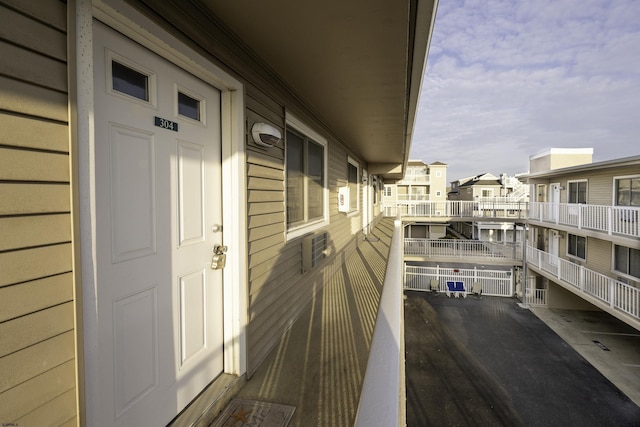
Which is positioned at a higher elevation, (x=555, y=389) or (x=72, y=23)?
(x=72, y=23)

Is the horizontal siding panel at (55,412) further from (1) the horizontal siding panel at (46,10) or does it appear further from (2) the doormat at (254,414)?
(1) the horizontal siding panel at (46,10)

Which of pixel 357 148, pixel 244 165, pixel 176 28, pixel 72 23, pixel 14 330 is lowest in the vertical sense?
pixel 14 330

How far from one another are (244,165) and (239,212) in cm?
32

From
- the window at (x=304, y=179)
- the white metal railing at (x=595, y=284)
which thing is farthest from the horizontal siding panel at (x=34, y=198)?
the white metal railing at (x=595, y=284)

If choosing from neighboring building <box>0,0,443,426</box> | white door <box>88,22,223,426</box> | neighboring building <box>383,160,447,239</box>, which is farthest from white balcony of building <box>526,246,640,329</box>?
neighboring building <box>383,160,447,239</box>

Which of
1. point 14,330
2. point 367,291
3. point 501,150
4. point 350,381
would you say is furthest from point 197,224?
point 501,150

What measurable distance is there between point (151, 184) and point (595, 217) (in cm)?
1484

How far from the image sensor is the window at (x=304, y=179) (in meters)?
3.18

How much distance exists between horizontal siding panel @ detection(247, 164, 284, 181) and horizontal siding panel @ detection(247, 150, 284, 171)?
0.03m

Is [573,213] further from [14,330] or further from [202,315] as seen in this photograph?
[14,330]

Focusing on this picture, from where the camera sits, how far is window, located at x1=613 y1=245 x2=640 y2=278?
10453 mm

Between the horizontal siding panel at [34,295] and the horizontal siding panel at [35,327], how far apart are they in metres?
0.02

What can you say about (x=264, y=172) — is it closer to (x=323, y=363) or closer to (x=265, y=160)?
(x=265, y=160)

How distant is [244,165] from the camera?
2.04m
